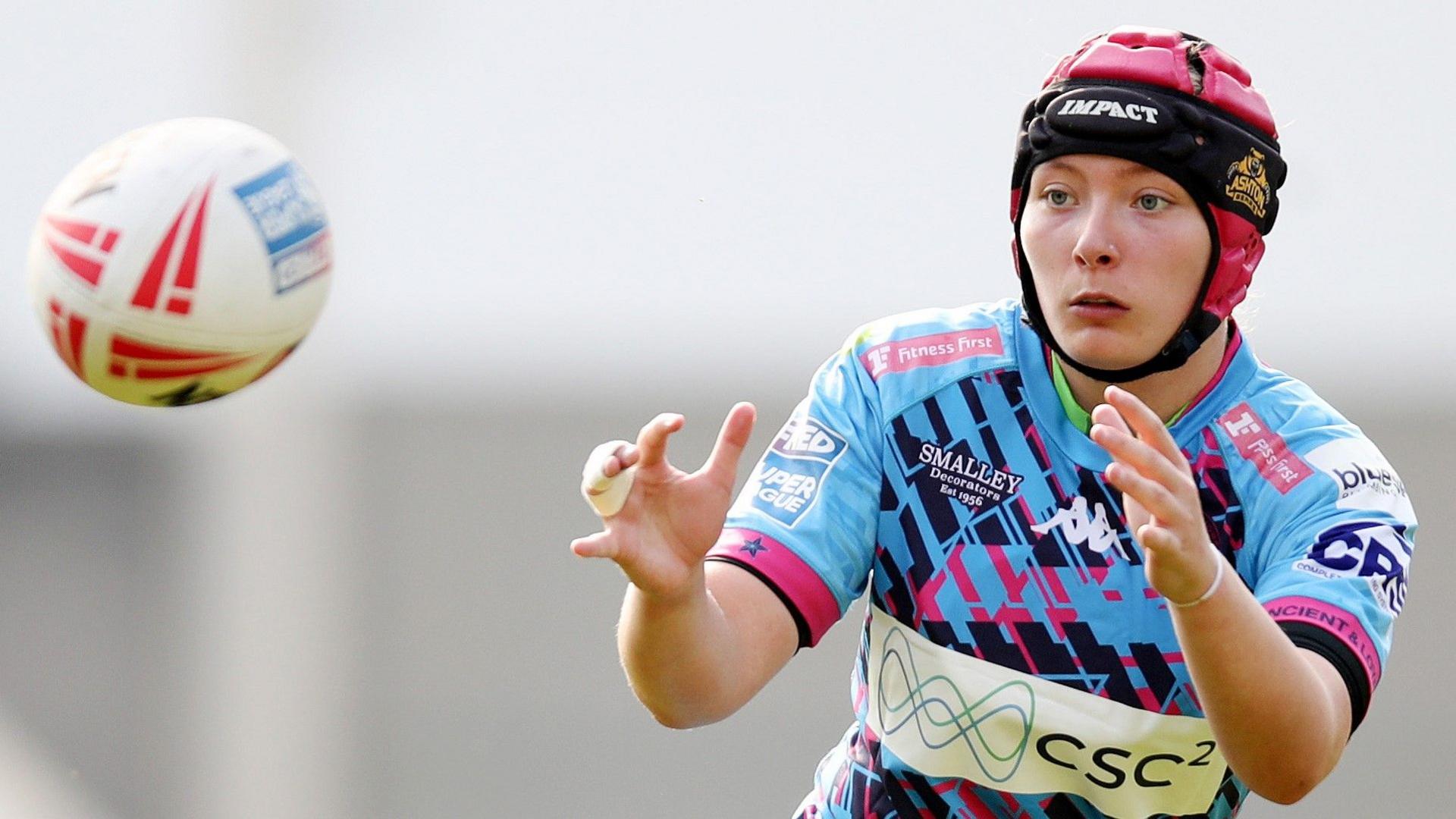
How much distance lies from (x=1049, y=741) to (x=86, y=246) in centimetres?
209

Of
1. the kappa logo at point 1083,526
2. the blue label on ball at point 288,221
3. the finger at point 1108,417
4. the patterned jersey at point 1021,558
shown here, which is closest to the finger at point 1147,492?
the finger at point 1108,417

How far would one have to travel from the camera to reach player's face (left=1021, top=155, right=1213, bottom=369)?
3.51 m

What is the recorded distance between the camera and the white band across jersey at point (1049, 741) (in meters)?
3.61

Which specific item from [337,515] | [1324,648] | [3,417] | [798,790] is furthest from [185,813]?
[1324,648]

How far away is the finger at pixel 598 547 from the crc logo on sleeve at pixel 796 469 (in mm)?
667

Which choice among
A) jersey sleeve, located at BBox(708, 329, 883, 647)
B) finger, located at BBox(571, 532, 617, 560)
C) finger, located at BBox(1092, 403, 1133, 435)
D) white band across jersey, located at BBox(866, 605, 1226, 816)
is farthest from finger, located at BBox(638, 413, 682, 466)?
white band across jersey, located at BBox(866, 605, 1226, 816)

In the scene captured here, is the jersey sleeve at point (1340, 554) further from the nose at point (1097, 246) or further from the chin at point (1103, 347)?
the nose at point (1097, 246)

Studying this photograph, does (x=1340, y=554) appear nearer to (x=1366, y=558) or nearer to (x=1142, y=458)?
(x=1366, y=558)

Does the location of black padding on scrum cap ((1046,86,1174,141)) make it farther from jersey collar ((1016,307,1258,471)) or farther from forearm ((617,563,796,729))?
forearm ((617,563,796,729))

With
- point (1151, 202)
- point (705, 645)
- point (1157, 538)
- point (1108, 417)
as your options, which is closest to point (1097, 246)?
point (1151, 202)

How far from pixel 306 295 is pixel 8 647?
451 inches

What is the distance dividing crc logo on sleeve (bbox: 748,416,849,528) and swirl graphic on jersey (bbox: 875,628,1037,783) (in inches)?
13.5

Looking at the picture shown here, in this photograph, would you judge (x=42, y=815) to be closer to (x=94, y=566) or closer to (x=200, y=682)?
(x=200, y=682)

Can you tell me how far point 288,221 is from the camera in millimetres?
3740
